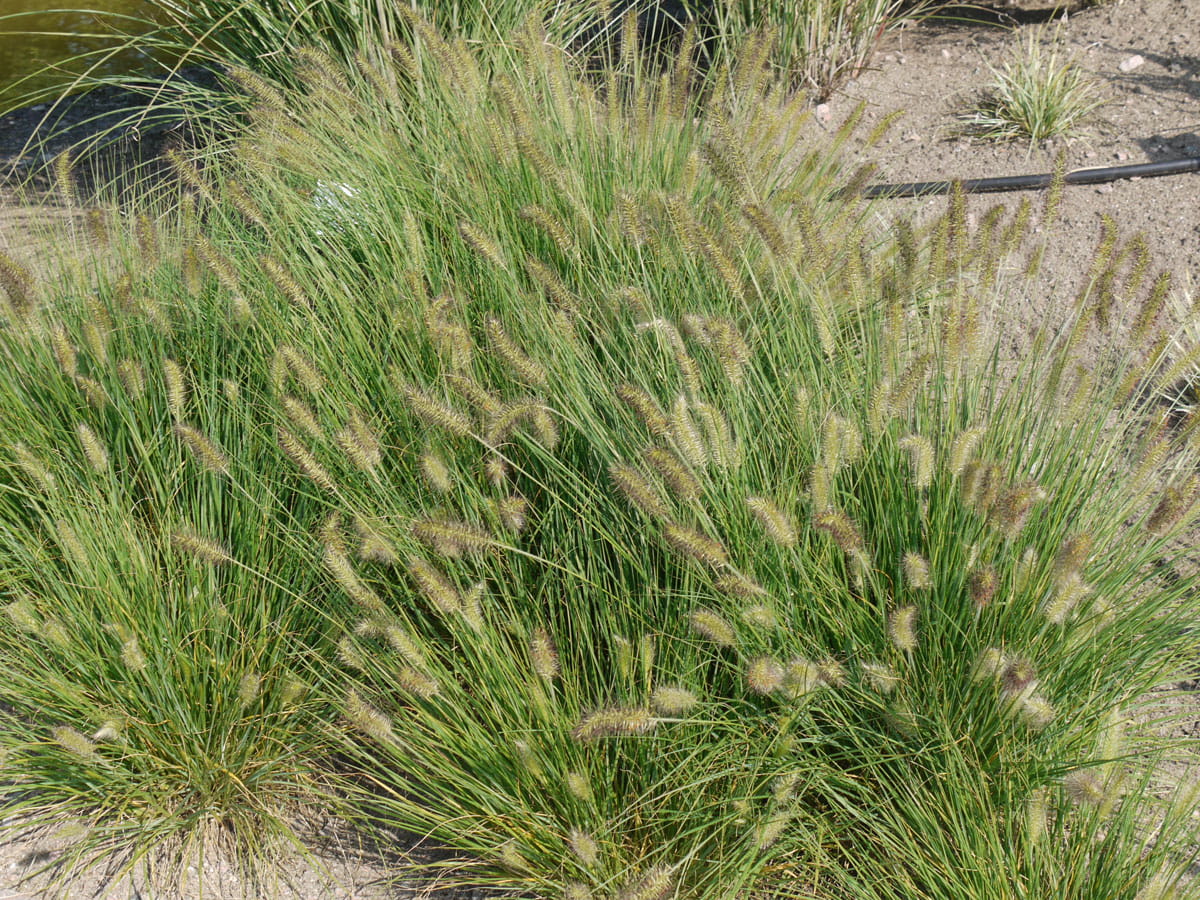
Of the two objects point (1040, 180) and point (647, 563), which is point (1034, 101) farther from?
point (647, 563)

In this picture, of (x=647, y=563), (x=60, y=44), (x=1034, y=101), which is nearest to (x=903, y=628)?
(x=647, y=563)

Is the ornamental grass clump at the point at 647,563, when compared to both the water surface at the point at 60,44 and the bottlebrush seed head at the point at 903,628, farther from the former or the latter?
the water surface at the point at 60,44

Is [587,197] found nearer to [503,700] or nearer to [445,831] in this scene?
[503,700]

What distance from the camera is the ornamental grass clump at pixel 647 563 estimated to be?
194 centimetres

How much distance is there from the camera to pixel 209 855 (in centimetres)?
238

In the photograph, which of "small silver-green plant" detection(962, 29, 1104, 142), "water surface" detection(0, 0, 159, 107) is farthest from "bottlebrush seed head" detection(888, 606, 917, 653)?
"water surface" detection(0, 0, 159, 107)

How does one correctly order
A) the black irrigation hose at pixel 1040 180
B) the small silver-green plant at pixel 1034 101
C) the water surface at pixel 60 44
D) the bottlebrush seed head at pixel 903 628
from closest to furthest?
A: the bottlebrush seed head at pixel 903 628 < the black irrigation hose at pixel 1040 180 < the small silver-green plant at pixel 1034 101 < the water surface at pixel 60 44

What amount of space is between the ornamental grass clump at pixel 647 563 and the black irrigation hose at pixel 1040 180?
5.50 ft

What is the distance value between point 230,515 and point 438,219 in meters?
1.18

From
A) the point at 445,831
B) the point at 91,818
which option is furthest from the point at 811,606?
the point at 91,818

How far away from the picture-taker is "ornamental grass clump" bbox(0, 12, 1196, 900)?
6.38 feet

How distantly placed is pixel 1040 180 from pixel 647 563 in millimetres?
3006

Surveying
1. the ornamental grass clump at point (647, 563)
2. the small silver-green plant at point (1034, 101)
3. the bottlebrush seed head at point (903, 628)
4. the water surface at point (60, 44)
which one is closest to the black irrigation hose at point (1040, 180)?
the small silver-green plant at point (1034, 101)

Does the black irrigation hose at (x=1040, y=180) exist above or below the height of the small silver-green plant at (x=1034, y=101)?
below
